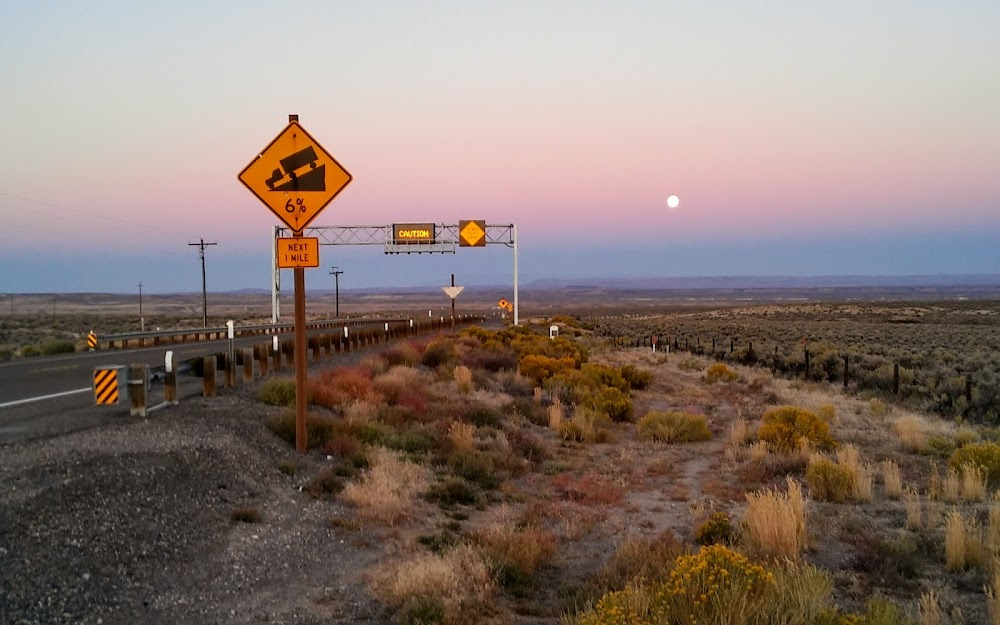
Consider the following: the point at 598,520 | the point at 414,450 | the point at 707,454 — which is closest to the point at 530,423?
the point at 707,454

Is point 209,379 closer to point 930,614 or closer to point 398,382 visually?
point 398,382

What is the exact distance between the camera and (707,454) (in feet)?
46.8

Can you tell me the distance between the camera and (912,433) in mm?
14586

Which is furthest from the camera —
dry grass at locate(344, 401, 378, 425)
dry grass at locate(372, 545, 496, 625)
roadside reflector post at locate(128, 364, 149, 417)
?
dry grass at locate(344, 401, 378, 425)

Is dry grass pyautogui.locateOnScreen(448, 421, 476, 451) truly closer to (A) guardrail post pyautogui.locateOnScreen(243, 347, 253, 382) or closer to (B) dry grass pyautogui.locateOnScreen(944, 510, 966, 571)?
(A) guardrail post pyautogui.locateOnScreen(243, 347, 253, 382)

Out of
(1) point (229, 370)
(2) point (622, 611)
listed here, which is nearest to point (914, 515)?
(2) point (622, 611)

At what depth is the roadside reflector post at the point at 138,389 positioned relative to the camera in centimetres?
1070

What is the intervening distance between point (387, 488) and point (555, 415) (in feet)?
24.7

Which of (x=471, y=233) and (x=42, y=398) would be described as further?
(x=471, y=233)

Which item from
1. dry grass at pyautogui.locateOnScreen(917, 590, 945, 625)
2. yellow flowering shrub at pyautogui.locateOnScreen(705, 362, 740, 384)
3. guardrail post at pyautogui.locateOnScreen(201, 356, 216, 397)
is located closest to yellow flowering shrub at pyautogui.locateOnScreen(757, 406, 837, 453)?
dry grass at pyautogui.locateOnScreen(917, 590, 945, 625)

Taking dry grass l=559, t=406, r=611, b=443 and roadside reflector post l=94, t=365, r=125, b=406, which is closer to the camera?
roadside reflector post l=94, t=365, r=125, b=406

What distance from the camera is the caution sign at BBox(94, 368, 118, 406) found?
33.4 ft

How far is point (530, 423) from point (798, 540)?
8745 mm

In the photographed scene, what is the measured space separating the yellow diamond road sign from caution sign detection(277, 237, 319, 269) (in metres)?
0.21
